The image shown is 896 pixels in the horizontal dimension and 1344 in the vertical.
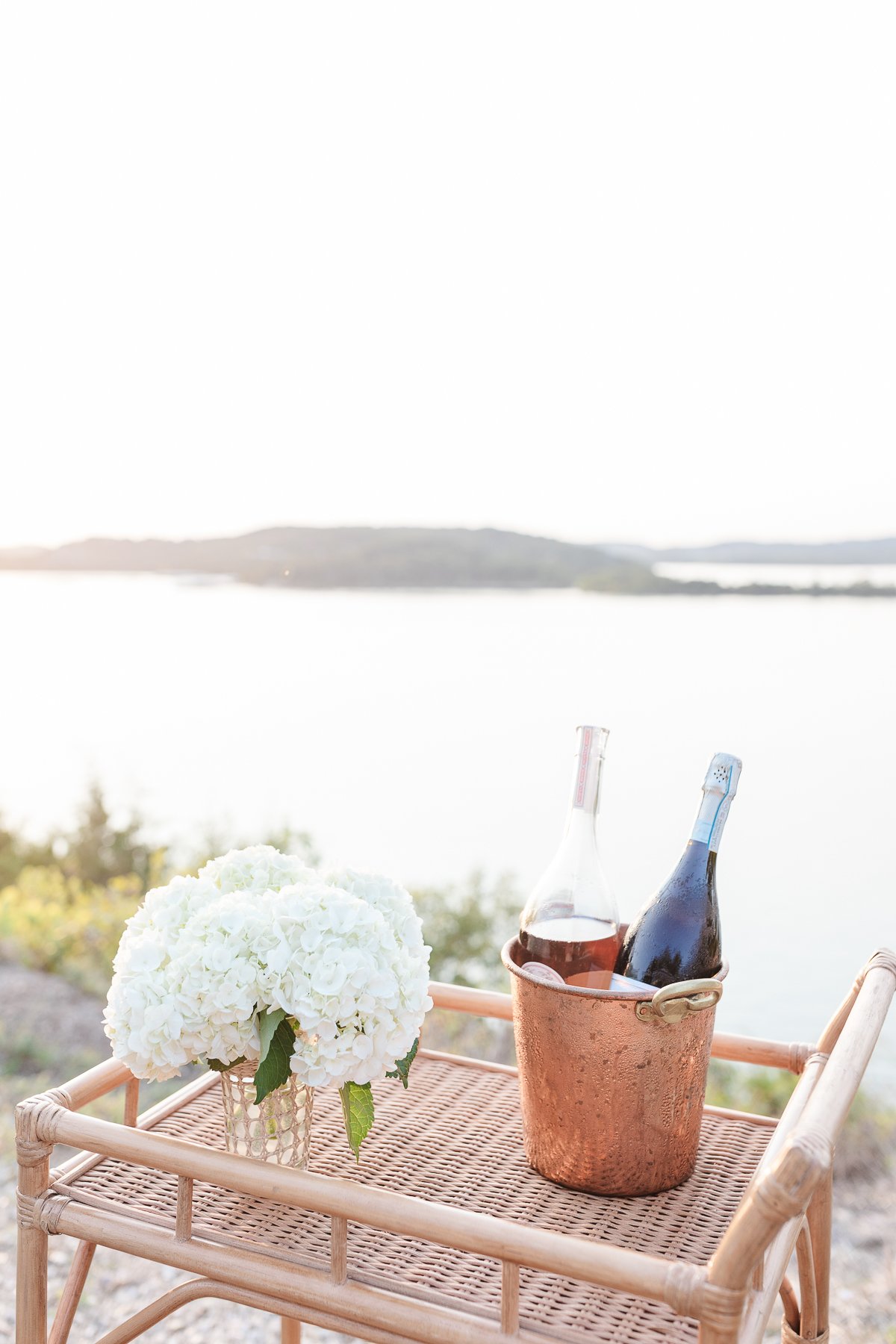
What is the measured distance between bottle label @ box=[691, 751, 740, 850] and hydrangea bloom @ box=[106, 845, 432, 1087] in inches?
10.3

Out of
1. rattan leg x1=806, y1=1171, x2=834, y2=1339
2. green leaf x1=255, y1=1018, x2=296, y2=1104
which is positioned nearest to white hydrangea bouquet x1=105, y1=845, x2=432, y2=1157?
green leaf x1=255, y1=1018, x2=296, y2=1104

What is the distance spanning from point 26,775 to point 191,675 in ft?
1.92

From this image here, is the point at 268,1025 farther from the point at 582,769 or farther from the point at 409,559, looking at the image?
the point at 409,559

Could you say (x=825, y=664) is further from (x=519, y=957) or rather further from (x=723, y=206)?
(x=519, y=957)

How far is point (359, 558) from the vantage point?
2.67 meters

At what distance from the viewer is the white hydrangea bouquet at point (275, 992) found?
0.73m

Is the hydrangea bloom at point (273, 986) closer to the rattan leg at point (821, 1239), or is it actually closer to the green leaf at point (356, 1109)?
the green leaf at point (356, 1109)

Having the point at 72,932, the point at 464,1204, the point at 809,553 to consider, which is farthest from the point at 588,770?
the point at 72,932

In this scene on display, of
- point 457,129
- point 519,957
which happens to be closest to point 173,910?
point 519,957

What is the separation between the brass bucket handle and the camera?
2.53 ft

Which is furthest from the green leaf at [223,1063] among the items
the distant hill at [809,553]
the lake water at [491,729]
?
the distant hill at [809,553]

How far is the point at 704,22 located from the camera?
1.95 meters

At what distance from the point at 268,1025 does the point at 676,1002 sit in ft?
0.97

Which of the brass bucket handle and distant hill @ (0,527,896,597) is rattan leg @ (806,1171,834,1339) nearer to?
the brass bucket handle
